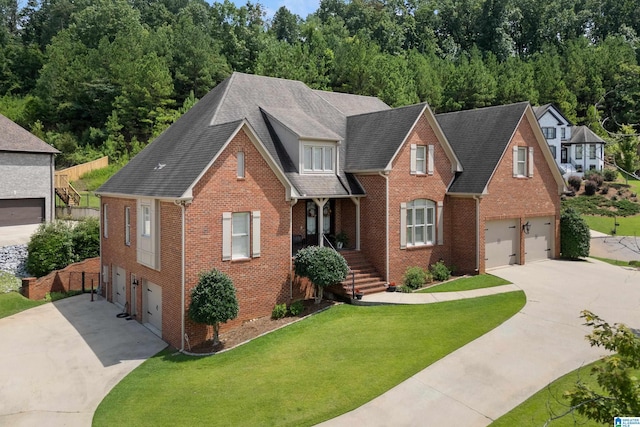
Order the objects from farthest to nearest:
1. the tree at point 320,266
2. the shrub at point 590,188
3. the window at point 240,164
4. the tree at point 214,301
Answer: the shrub at point 590,188
the tree at point 320,266
the window at point 240,164
the tree at point 214,301

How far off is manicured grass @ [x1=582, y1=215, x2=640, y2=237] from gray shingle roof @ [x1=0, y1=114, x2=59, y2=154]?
143 ft

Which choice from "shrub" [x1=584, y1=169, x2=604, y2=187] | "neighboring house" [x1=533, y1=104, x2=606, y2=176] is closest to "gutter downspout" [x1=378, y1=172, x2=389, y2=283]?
"shrub" [x1=584, y1=169, x2=604, y2=187]

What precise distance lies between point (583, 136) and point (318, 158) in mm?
50440

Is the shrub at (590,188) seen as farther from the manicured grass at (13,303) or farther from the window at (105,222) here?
the manicured grass at (13,303)

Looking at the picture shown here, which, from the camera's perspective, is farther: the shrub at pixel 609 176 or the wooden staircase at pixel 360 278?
the shrub at pixel 609 176

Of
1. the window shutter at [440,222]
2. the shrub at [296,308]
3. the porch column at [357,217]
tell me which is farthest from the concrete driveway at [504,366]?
the porch column at [357,217]

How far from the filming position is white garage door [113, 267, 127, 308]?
2048 cm

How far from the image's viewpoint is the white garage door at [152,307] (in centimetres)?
1719

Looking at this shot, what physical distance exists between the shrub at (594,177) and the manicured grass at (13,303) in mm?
51501

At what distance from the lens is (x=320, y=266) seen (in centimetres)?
1711

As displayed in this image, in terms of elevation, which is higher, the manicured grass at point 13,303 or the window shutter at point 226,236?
the window shutter at point 226,236

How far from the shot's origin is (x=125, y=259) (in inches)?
786

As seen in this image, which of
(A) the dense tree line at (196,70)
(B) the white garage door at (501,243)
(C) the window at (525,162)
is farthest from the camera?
(A) the dense tree line at (196,70)

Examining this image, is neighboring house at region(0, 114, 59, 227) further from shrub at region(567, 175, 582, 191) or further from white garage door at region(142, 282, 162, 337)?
shrub at region(567, 175, 582, 191)
